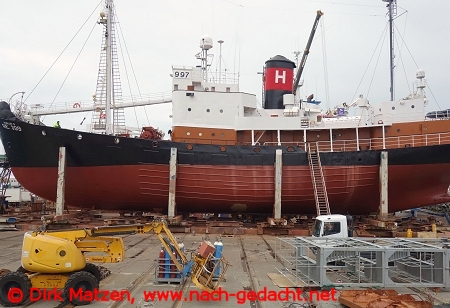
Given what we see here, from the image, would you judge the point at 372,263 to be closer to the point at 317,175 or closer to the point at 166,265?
the point at 166,265

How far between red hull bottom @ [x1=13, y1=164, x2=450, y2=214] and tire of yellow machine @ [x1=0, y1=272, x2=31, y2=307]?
1040 centimetres

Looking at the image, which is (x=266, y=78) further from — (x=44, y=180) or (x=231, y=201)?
(x=44, y=180)

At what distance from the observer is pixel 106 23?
19844 mm

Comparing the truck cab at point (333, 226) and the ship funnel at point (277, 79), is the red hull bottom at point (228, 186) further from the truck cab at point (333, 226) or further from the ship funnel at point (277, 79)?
the truck cab at point (333, 226)

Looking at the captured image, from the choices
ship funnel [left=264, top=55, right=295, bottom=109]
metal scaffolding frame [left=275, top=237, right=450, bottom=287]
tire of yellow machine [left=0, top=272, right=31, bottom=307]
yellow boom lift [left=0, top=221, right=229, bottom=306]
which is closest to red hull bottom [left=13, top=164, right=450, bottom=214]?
ship funnel [left=264, top=55, right=295, bottom=109]

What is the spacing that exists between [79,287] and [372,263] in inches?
244

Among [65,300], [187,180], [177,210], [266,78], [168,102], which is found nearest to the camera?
[65,300]

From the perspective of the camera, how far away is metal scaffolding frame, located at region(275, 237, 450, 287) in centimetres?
807

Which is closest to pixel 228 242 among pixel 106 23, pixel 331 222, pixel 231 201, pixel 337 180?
pixel 231 201

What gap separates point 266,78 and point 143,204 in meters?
9.77

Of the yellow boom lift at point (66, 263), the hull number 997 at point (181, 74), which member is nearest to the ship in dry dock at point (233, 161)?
the hull number 997 at point (181, 74)

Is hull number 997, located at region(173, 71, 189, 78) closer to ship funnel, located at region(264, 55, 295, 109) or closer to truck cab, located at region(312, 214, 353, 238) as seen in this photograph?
ship funnel, located at region(264, 55, 295, 109)

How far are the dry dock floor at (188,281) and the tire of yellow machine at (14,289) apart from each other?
21 cm

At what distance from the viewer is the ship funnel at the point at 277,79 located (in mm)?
20858
